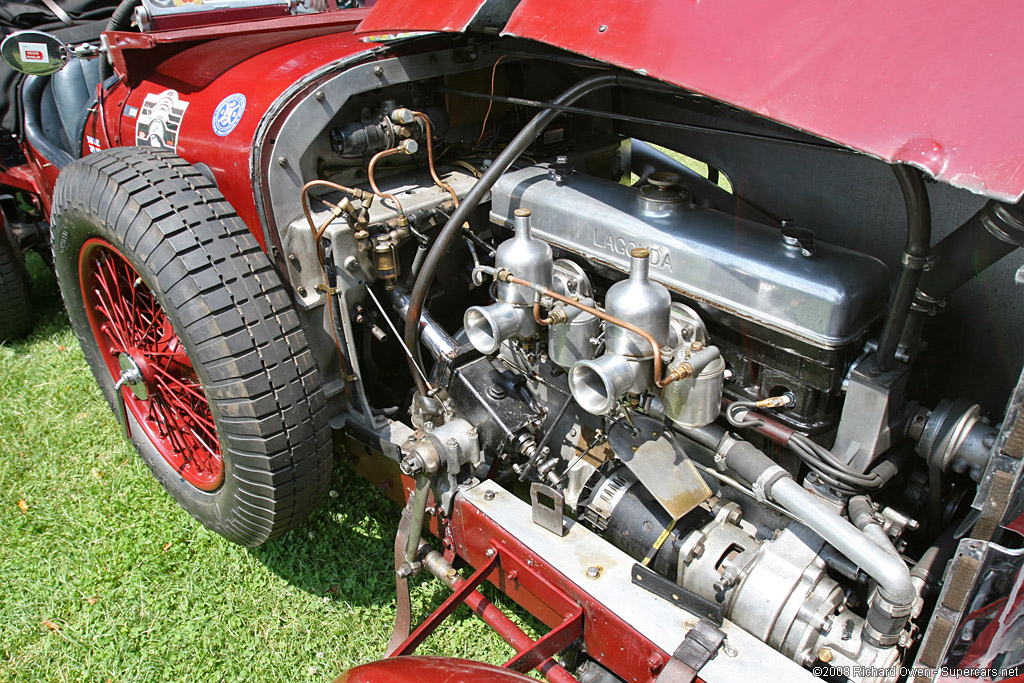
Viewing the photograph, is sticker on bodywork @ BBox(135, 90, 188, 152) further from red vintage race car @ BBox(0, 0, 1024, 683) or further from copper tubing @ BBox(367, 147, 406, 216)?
copper tubing @ BBox(367, 147, 406, 216)

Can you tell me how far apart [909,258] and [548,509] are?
96cm

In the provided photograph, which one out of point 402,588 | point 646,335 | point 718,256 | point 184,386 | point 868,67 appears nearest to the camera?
point 868,67

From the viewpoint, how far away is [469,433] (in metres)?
2.00

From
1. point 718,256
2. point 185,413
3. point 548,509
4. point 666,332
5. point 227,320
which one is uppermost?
point 718,256

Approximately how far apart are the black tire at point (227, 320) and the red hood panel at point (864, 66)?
101 centimetres

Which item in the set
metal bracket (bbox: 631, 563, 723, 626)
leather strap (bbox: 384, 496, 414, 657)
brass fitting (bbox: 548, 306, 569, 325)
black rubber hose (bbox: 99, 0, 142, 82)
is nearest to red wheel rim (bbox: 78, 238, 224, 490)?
leather strap (bbox: 384, 496, 414, 657)

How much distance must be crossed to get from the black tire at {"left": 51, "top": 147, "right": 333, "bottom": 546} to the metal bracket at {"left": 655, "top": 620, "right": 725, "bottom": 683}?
1.08 meters

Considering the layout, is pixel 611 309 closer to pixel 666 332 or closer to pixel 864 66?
pixel 666 332

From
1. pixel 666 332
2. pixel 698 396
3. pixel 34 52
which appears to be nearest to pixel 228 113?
pixel 34 52

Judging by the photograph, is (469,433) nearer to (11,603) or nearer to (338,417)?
(338,417)

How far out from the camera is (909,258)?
1362 millimetres

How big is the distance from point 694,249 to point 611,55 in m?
0.43

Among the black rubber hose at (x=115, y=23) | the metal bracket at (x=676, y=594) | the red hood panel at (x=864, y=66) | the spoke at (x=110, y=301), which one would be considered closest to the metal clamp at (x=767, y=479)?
the metal bracket at (x=676, y=594)

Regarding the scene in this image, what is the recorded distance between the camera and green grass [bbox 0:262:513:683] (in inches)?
86.1
